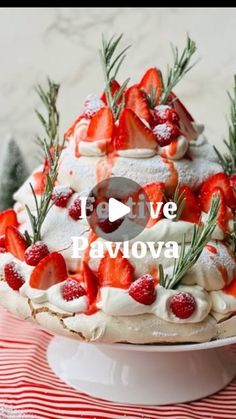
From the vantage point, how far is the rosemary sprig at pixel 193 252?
1683mm

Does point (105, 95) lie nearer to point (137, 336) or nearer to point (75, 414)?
point (137, 336)

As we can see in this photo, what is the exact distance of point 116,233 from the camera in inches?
70.0

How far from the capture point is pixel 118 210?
1.79 meters

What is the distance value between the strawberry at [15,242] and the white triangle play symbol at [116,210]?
0.73 feet

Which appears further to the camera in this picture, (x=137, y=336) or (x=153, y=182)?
(x=153, y=182)

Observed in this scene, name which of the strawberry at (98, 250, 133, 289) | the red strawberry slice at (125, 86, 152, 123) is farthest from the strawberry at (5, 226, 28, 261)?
the red strawberry slice at (125, 86, 152, 123)

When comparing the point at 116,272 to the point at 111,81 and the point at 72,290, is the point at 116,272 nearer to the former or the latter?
the point at 72,290

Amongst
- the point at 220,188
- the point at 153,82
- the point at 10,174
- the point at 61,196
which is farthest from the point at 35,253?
the point at 10,174

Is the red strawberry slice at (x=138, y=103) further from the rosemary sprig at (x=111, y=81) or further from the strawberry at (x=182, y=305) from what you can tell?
the strawberry at (x=182, y=305)

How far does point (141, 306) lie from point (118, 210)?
0.82ft

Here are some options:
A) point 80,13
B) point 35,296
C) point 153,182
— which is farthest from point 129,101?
point 80,13

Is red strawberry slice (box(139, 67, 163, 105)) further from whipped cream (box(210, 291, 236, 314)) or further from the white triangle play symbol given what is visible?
whipped cream (box(210, 291, 236, 314))

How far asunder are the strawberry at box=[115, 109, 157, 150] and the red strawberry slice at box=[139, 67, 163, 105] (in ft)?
0.69

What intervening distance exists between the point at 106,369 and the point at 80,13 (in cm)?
209
